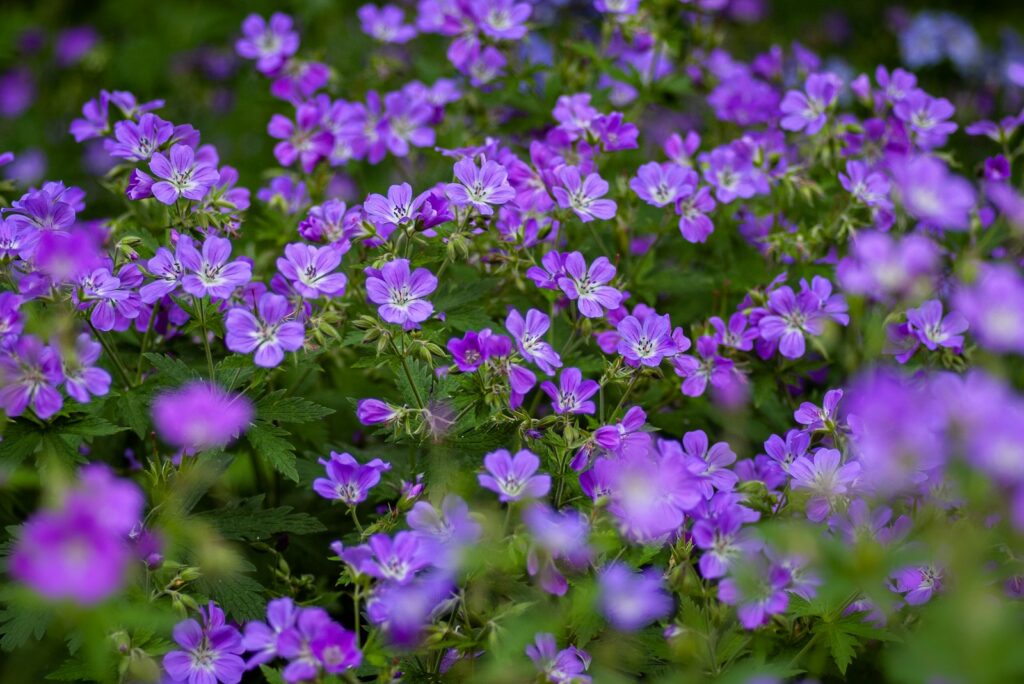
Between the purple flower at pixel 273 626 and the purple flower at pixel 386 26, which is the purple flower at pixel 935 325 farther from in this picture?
the purple flower at pixel 386 26

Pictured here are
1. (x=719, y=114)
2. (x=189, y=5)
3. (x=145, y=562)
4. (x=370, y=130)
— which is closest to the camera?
(x=145, y=562)

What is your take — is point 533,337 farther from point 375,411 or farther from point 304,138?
point 304,138

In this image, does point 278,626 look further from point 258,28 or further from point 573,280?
point 258,28

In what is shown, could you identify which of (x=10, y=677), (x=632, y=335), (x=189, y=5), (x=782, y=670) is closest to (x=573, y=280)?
(x=632, y=335)

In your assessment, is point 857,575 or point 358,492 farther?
point 358,492

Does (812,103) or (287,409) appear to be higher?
(812,103)

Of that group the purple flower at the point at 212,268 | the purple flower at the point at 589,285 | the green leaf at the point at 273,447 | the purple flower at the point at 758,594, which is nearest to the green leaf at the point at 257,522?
the green leaf at the point at 273,447

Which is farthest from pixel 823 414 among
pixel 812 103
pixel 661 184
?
pixel 812 103
